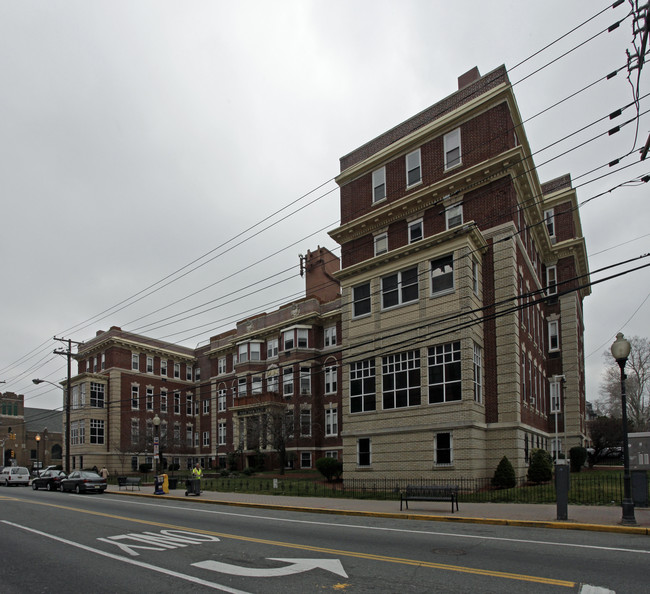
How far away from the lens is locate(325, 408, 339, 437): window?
4656 cm

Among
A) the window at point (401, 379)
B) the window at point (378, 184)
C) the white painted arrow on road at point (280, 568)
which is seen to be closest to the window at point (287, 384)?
the window at point (378, 184)

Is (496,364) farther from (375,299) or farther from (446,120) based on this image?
(446,120)

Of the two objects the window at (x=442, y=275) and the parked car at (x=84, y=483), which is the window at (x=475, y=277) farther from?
the parked car at (x=84, y=483)

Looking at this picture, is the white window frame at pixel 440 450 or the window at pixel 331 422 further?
the window at pixel 331 422

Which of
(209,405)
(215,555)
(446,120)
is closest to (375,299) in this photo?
(446,120)

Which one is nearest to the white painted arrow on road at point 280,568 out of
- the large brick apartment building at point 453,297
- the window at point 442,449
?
the large brick apartment building at point 453,297

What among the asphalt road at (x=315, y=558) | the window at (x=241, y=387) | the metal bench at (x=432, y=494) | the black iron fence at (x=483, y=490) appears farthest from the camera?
the window at (x=241, y=387)

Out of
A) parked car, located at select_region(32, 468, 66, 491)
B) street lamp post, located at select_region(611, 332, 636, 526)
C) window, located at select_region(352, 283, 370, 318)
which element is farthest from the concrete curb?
parked car, located at select_region(32, 468, 66, 491)

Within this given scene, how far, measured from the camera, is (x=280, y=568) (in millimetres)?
8672

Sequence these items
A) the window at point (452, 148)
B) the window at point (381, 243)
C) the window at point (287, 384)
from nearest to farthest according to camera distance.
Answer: the window at point (452, 148), the window at point (381, 243), the window at point (287, 384)

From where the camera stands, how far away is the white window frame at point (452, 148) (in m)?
26.1

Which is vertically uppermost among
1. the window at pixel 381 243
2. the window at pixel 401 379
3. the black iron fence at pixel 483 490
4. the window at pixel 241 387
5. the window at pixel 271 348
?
the window at pixel 381 243

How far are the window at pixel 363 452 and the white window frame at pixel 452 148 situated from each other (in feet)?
46.1

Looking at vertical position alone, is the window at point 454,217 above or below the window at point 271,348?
above
